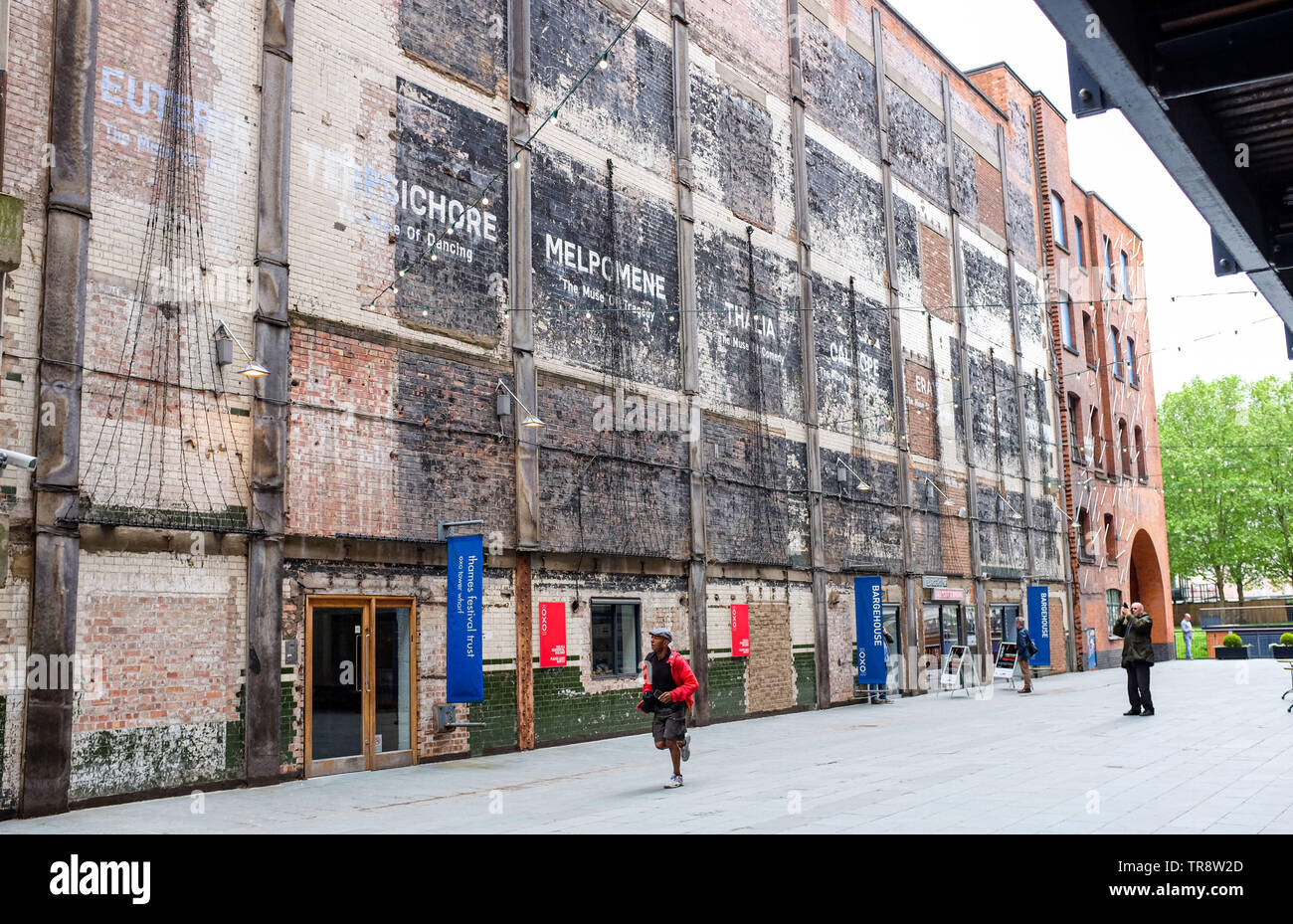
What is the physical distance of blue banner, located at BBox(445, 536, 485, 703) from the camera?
14383 mm

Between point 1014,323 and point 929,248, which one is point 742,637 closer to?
point 929,248

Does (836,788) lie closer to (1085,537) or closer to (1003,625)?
(1003,625)

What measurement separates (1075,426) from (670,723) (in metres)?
30.1

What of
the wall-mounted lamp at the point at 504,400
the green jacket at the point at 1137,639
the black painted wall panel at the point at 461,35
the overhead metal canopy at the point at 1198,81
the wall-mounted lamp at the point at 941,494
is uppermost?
the black painted wall panel at the point at 461,35

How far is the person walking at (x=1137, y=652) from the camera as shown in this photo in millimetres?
17484

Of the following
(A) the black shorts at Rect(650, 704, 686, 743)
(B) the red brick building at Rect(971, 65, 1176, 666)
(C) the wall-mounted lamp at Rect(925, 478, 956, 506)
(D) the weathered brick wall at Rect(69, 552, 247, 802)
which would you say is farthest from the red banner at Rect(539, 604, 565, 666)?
(B) the red brick building at Rect(971, 65, 1176, 666)

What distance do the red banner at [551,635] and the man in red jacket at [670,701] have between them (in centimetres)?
485

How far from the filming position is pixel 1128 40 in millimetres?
4258

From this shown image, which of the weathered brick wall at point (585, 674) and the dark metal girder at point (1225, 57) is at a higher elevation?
the dark metal girder at point (1225, 57)

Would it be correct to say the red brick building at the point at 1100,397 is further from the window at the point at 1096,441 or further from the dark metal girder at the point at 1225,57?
the dark metal girder at the point at 1225,57

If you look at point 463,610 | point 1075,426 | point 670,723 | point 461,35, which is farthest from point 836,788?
point 1075,426

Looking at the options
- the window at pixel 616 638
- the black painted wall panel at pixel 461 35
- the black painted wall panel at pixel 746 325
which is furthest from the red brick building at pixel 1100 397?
the black painted wall panel at pixel 461 35

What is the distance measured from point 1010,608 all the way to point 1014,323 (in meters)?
8.61

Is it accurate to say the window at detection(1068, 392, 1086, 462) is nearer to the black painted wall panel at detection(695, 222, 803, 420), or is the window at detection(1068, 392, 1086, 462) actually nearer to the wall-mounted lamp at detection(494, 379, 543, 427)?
the black painted wall panel at detection(695, 222, 803, 420)
